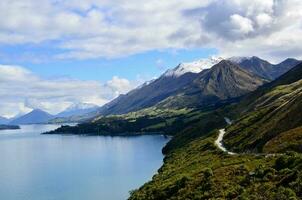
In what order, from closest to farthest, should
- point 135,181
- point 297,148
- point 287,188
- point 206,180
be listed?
point 287,188
point 206,180
point 297,148
point 135,181

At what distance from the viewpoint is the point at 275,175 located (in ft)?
212

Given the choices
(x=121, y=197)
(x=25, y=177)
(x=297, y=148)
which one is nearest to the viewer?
(x=297, y=148)

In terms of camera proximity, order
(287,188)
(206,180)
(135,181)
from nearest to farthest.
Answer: (287,188) < (206,180) < (135,181)

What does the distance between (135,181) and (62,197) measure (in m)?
27.9

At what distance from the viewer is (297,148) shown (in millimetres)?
87688

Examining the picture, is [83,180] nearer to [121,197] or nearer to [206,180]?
[121,197]

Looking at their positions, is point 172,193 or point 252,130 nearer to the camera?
point 172,193

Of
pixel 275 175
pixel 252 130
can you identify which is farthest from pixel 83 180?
pixel 275 175

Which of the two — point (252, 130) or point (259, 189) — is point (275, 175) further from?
point (252, 130)

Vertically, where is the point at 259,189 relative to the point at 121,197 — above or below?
above

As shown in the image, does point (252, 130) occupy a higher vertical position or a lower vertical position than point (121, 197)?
higher

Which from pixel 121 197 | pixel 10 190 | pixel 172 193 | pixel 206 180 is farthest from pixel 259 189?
pixel 10 190

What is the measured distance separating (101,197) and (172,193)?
5367 centimetres

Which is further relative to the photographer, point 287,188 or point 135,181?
point 135,181
